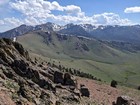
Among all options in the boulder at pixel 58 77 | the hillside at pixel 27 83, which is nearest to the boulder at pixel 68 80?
the hillside at pixel 27 83

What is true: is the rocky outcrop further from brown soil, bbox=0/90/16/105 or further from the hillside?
brown soil, bbox=0/90/16/105

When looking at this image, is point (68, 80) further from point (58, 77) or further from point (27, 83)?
point (27, 83)

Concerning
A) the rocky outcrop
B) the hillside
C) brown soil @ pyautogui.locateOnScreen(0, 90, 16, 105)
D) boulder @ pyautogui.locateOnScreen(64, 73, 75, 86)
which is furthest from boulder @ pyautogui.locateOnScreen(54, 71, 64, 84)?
brown soil @ pyautogui.locateOnScreen(0, 90, 16, 105)

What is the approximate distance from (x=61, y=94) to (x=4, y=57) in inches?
435

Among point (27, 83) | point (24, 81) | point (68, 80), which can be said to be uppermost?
point (24, 81)

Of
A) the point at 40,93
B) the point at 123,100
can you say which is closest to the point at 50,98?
the point at 40,93

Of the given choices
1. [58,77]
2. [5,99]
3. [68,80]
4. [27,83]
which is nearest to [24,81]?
[27,83]

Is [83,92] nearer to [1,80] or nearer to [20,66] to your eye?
[20,66]

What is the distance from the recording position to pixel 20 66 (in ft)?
169

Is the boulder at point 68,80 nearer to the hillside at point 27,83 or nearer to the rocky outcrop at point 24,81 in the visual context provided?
the hillside at point 27,83

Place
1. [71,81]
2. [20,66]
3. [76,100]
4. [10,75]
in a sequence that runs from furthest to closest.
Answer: [71,81] → [76,100] → [20,66] → [10,75]

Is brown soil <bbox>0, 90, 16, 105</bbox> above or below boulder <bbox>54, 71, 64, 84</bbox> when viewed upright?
above

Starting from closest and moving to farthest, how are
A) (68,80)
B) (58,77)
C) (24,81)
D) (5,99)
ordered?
(5,99), (24,81), (58,77), (68,80)

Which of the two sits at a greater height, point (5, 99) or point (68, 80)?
point (5, 99)
